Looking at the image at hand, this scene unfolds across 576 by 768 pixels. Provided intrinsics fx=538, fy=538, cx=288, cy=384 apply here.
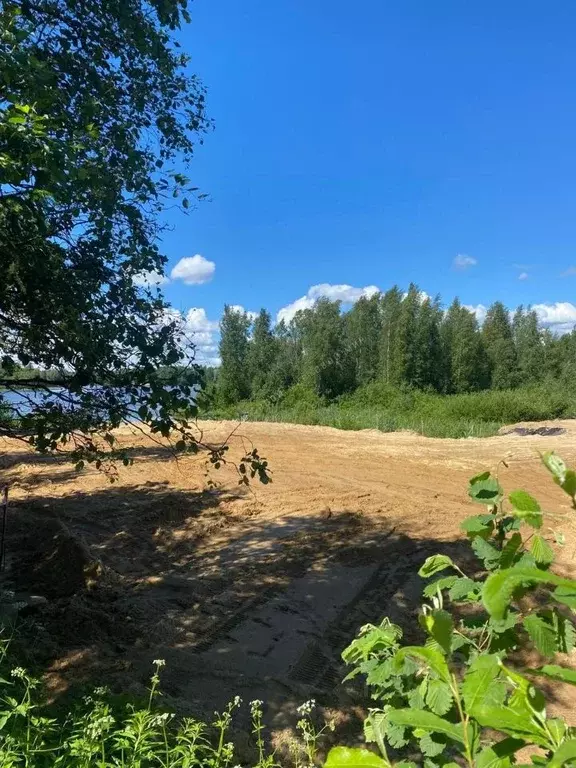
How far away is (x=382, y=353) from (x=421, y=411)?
53.4 ft

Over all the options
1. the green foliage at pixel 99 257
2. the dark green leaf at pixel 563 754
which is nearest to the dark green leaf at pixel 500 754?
the dark green leaf at pixel 563 754

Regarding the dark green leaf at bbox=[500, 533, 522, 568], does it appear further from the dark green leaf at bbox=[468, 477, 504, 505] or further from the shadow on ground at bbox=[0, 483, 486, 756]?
the shadow on ground at bbox=[0, 483, 486, 756]

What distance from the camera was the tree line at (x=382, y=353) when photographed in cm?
4756

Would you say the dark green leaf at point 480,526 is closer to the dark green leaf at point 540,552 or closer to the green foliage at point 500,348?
the dark green leaf at point 540,552

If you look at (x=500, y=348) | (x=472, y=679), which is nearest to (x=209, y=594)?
(x=472, y=679)

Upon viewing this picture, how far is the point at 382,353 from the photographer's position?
50.5m

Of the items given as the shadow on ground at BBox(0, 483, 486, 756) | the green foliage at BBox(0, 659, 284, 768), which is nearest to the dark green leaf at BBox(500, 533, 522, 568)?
the green foliage at BBox(0, 659, 284, 768)

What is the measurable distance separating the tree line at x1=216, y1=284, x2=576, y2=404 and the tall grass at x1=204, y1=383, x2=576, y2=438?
354cm

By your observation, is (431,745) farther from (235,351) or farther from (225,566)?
(235,351)

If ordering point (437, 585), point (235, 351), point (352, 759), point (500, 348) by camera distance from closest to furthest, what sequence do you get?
point (352, 759)
point (437, 585)
point (235, 351)
point (500, 348)

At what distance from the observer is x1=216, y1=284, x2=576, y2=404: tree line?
47562mm

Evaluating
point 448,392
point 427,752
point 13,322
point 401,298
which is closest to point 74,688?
point 13,322

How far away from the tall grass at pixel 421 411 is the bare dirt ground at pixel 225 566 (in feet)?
38.1

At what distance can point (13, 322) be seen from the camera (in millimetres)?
3410
